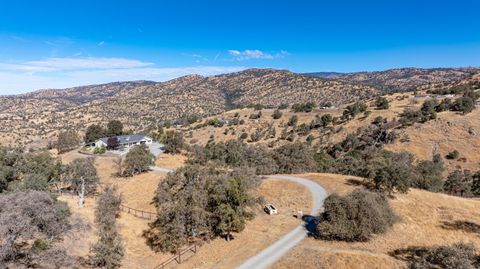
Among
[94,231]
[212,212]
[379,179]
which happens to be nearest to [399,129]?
[379,179]

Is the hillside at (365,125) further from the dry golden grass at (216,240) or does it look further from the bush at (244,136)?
the dry golden grass at (216,240)

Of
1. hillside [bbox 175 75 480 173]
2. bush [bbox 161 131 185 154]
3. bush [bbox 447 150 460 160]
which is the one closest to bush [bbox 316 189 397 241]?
hillside [bbox 175 75 480 173]

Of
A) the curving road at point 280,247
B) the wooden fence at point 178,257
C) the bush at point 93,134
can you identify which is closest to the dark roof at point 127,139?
the bush at point 93,134

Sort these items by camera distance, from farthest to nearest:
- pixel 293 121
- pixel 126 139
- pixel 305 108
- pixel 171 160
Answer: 1. pixel 305 108
2. pixel 293 121
3. pixel 126 139
4. pixel 171 160

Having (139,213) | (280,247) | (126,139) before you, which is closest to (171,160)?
(126,139)

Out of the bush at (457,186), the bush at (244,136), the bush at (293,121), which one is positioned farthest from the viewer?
the bush at (293,121)

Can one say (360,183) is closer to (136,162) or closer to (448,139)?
(136,162)
